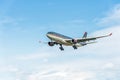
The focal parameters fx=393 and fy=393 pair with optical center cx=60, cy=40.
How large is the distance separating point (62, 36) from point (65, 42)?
5.54 meters

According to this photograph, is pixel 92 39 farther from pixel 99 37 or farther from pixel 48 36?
pixel 48 36

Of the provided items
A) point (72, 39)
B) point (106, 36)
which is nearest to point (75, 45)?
point (72, 39)

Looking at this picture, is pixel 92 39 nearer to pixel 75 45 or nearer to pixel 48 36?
pixel 75 45

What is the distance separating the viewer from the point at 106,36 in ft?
527

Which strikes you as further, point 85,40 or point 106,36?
point 85,40

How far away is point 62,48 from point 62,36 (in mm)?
6576

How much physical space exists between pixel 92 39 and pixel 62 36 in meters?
13.1

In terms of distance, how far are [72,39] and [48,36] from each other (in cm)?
1046

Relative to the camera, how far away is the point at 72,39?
16950 centimetres

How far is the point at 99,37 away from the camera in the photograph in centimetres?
16588

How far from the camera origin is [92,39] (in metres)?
169

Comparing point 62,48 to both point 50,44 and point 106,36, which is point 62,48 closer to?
point 50,44

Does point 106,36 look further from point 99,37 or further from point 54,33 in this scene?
point 54,33

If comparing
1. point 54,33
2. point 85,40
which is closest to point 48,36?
point 54,33
